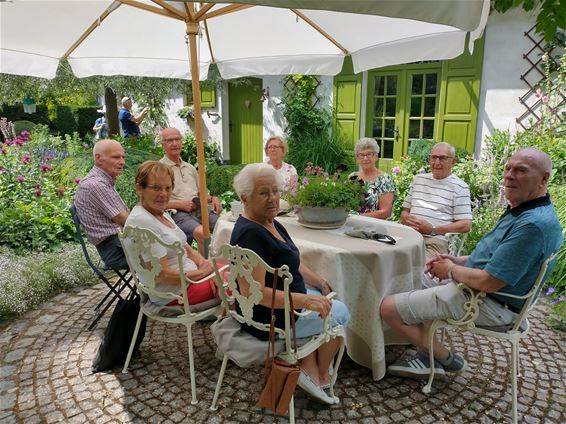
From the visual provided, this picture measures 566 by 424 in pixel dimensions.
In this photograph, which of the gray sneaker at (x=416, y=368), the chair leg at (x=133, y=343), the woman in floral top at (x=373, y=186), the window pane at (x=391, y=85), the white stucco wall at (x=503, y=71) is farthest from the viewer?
the window pane at (x=391, y=85)

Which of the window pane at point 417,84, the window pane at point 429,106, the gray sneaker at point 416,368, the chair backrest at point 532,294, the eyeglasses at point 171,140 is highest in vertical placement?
the window pane at point 417,84

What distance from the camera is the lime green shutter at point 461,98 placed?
20.3 ft

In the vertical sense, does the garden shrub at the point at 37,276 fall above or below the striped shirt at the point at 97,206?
below

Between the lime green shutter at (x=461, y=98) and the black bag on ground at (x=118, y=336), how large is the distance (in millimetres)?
5526

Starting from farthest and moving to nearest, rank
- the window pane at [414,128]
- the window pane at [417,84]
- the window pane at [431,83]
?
the window pane at [414,128]
the window pane at [417,84]
the window pane at [431,83]

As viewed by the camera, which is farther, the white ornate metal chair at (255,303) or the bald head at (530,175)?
the bald head at (530,175)

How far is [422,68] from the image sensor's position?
6.73 metres

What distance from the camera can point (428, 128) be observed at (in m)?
6.87

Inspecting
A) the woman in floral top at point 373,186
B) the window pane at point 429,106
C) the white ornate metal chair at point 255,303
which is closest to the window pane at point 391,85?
the window pane at point 429,106

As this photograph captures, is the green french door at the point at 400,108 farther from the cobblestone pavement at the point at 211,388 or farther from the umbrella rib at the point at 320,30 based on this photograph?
the cobblestone pavement at the point at 211,388

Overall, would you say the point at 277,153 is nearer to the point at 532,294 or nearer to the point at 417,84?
the point at 532,294

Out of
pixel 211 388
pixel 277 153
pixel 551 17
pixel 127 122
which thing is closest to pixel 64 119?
pixel 127 122

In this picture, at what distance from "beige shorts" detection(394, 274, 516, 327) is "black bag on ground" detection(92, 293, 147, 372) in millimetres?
1539

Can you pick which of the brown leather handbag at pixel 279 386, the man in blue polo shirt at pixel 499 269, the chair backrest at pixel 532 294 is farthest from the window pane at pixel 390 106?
the brown leather handbag at pixel 279 386
